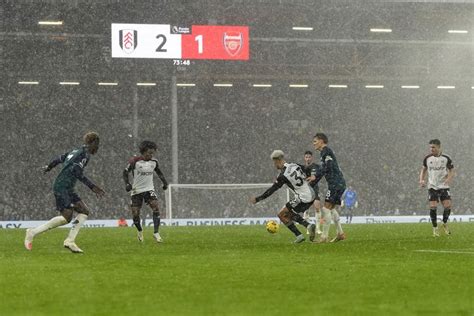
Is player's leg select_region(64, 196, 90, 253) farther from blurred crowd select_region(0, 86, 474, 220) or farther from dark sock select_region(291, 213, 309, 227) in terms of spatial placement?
blurred crowd select_region(0, 86, 474, 220)

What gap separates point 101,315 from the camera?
265 inches

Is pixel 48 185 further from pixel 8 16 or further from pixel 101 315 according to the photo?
pixel 101 315

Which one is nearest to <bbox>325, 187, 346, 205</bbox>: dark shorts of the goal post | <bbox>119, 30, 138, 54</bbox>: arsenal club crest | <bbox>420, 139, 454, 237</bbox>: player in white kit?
<bbox>420, 139, 454, 237</bbox>: player in white kit

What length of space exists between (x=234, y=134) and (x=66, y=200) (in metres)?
34.2

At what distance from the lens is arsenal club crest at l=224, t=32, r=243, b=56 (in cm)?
4022

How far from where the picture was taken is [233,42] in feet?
132

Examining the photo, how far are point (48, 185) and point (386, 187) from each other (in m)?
17.4

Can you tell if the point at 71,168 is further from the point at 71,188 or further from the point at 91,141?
the point at 91,141

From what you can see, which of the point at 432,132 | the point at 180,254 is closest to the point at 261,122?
the point at 432,132

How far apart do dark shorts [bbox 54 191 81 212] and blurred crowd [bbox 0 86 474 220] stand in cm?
2829

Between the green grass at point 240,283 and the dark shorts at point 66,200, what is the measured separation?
2.54ft

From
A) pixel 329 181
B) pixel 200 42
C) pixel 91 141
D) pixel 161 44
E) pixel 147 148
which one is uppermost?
pixel 200 42

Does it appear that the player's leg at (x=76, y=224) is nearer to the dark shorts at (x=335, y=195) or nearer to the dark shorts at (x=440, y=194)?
the dark shorts at (x=335, y=195)

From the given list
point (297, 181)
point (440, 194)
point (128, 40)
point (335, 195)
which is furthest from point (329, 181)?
point (128, 40)
